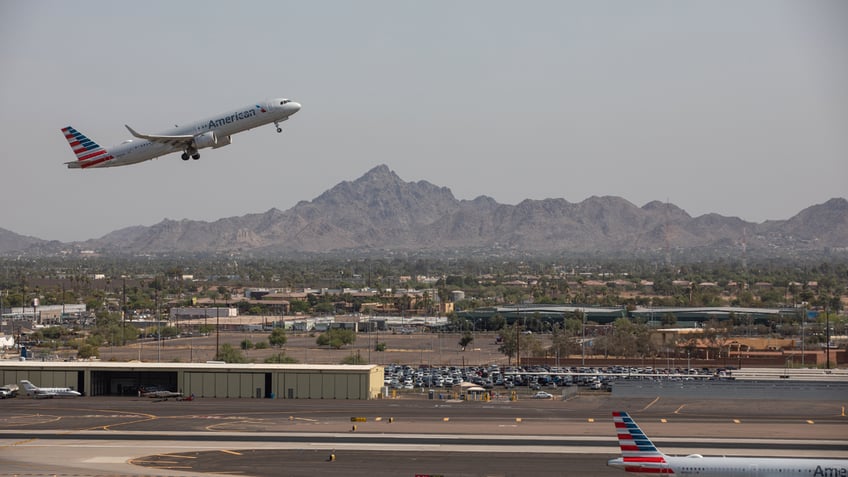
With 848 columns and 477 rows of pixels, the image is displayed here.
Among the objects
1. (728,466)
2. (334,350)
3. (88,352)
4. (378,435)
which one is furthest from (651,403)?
(88,352)

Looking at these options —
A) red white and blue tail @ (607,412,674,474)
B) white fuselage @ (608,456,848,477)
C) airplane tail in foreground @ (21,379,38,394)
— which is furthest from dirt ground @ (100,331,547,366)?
white fuselage @ (608,456,848,477)

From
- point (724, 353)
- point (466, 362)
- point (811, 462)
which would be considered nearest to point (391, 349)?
point (466, 362)

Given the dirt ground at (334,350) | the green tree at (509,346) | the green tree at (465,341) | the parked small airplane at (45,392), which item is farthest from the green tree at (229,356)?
the green tree at (465,341)

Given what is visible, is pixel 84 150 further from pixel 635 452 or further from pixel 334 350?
pixel 334 350

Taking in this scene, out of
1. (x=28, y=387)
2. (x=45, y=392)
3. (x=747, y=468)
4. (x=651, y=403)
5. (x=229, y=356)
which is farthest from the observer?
(x=229, y=356)

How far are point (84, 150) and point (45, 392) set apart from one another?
961 inches

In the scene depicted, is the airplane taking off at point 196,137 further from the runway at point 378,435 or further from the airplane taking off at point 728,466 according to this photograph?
the airplane taking off at point 728,466

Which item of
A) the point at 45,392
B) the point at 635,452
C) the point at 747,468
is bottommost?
the point at 45,392

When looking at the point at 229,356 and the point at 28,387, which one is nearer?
the point at 28,387

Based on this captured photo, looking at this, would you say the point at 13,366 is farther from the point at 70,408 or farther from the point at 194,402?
the point at 194,402

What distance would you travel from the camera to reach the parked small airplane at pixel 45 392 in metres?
→ 99.1

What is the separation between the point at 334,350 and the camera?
6471 inches

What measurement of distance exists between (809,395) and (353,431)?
43.5 m

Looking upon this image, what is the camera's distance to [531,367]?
136 meters
